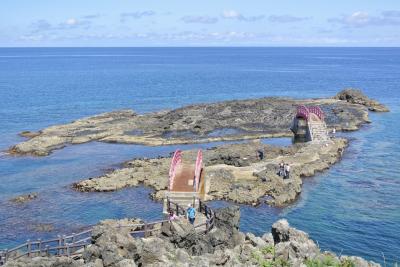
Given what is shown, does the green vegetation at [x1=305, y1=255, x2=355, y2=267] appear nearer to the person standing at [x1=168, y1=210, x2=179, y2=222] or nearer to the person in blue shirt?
the person in blue shirt

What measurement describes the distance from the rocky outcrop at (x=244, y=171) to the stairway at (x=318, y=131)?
2655 mm

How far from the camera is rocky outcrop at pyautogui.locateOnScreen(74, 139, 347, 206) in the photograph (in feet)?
160

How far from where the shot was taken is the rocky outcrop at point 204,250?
2555 centimetres

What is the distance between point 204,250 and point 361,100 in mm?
80757

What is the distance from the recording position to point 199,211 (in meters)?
38.0

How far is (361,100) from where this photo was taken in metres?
104

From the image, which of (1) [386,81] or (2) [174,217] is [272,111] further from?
(1) [386,81]

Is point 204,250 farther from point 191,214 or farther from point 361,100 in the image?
point 361,100

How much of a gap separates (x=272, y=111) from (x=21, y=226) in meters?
55.9

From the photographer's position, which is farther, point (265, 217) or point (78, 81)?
point (78, 81)

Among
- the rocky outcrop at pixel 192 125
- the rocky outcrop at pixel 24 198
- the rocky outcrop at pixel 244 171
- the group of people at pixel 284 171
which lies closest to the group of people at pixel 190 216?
the rocky outcrop at pixel 244 171

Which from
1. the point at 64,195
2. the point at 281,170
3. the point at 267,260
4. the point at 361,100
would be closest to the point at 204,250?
the point at 267,260

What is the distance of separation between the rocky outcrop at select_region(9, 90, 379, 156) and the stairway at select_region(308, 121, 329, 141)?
5.79m

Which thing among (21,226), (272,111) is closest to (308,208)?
(21,226)
